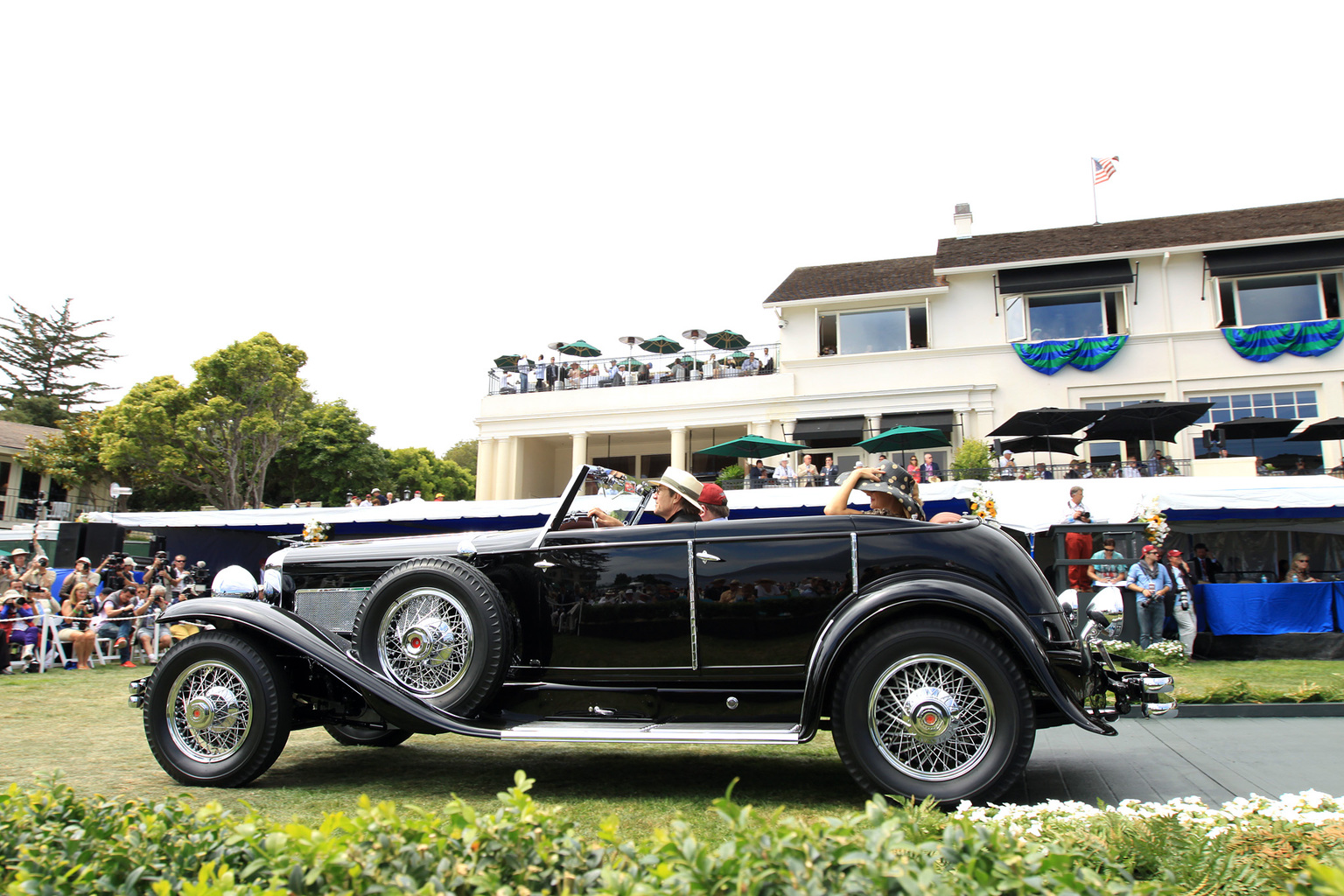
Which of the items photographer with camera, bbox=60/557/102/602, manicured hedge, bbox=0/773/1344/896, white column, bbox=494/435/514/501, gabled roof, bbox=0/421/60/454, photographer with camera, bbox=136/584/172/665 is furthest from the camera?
gabled roof, bbox=0/421/60/454

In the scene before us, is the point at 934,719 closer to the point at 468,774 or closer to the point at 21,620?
the point at 468,774

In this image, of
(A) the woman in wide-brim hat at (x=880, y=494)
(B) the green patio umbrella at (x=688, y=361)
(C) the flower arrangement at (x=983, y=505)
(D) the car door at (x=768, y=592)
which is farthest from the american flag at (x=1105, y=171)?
(D) the car door at (x=768, y=592)

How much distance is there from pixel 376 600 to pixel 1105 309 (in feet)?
89.5

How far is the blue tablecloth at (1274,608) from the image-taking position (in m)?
11.5

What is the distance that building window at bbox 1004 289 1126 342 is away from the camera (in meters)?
26.3

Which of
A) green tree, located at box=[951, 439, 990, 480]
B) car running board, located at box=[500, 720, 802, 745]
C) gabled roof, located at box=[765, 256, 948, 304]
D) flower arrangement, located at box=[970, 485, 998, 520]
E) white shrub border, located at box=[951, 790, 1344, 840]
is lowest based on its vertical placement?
white shrub border, located at box=[951, 790, 1344, 840]

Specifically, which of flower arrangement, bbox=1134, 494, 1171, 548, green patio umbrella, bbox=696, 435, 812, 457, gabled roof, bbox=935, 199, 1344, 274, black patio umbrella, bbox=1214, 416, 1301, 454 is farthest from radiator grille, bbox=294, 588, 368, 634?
gabled roof, bbox=935, 199, 1344, 274

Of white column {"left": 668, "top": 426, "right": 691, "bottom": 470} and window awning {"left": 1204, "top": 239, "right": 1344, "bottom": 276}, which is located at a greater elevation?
window awning {"left": 1204, "top": 239, "right": 1344, "bottom": 276}

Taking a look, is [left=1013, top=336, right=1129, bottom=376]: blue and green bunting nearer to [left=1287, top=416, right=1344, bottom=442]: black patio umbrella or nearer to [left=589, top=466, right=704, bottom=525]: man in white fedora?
[left=1287, top=416, right=1344, bottom=442]: black patio umbrella

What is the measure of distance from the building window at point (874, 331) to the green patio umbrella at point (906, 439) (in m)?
6.23

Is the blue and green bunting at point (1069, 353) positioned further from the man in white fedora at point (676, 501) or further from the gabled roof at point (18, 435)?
the gabled roof at point (18, 435)

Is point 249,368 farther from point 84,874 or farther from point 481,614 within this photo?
point 84,874

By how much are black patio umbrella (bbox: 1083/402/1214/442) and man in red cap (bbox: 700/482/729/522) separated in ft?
51.9

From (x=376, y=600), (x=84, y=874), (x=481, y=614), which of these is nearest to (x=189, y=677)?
(x=376, y=600)
